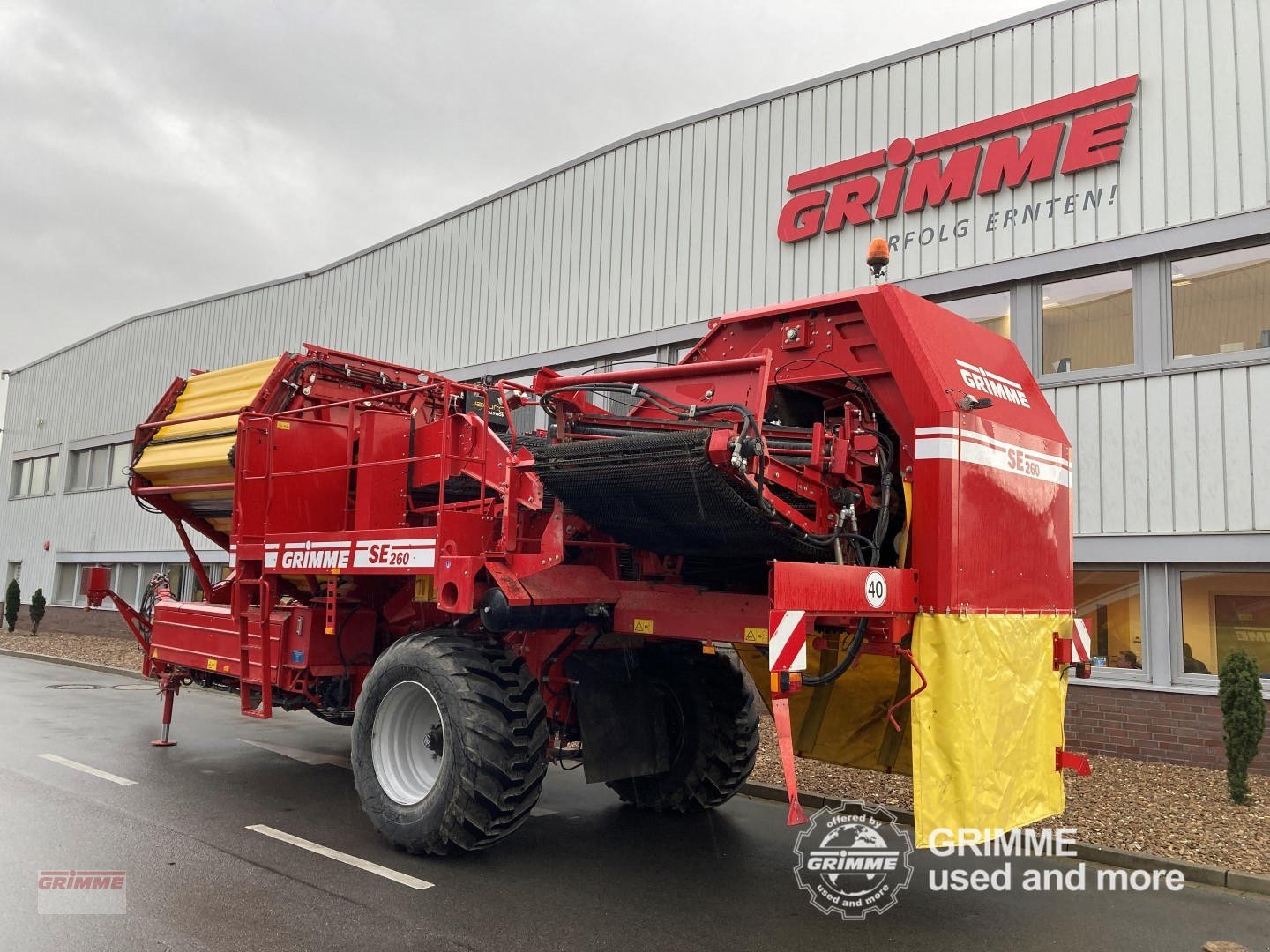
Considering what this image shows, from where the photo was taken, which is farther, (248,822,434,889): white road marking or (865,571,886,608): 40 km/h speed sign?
(248,822,434,889): white road marking

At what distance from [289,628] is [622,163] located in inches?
370

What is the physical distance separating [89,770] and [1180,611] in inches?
384

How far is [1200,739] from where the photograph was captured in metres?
8.66

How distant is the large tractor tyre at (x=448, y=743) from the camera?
211 inches

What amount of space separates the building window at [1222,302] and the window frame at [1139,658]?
2.12 m

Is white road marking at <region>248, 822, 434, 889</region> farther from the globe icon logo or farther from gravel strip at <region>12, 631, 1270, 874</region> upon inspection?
gravel strip at <region>12, 631, 1270, 874</region>

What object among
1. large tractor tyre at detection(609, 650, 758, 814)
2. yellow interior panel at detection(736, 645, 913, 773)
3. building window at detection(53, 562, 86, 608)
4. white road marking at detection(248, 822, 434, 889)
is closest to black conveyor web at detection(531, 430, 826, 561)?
yellow interior panel at detection(736, 645, 913, 773)

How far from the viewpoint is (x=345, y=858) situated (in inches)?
221

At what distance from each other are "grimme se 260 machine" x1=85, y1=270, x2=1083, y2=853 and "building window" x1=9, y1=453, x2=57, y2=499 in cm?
2349

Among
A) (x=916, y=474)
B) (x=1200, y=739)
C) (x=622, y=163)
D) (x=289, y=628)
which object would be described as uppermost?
(x=622, y=163)

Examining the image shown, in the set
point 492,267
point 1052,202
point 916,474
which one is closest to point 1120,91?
point 1052,202

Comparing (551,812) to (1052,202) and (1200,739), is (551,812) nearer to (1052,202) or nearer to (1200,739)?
(1200,739)

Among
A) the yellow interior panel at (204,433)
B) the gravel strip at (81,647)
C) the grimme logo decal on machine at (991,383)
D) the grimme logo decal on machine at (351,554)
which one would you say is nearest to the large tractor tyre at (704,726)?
the grimme logo decal on machine at (351,554)

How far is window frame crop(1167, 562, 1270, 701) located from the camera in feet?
28.8
